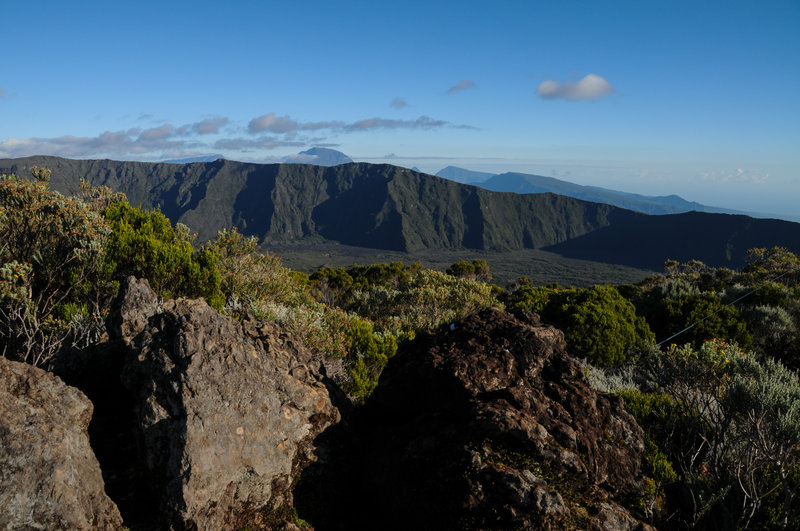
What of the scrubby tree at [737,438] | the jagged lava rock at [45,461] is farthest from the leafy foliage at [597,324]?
the jagged lava rock at [45,461]

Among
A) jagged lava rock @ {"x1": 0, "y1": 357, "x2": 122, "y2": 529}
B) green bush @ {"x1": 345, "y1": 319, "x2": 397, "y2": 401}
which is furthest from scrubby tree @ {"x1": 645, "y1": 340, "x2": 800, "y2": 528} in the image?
jagged lava rock @ {"x1": 0, "y1": 357, "x2": 122, "y2": 529}

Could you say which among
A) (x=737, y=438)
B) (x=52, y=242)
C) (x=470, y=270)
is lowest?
(x=470, y=270)

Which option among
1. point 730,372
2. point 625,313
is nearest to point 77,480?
point 730,372

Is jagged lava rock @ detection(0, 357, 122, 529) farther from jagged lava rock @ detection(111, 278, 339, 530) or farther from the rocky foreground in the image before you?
jagged lava rock @ detection(111, 278, 339, 530)

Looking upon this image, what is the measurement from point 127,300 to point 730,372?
396 inches

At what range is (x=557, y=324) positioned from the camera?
1310 centimetres

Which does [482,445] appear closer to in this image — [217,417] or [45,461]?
[217,417]

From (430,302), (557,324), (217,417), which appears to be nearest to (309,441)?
(217,417)

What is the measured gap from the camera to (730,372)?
7.52 m

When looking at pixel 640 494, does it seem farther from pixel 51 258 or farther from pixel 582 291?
pixel 582 291

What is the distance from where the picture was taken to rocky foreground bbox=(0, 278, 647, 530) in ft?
11.5

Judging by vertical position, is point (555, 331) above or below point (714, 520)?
above

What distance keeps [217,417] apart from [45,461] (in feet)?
4.33

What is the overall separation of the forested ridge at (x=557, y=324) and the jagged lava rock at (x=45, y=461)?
66.3 inches
